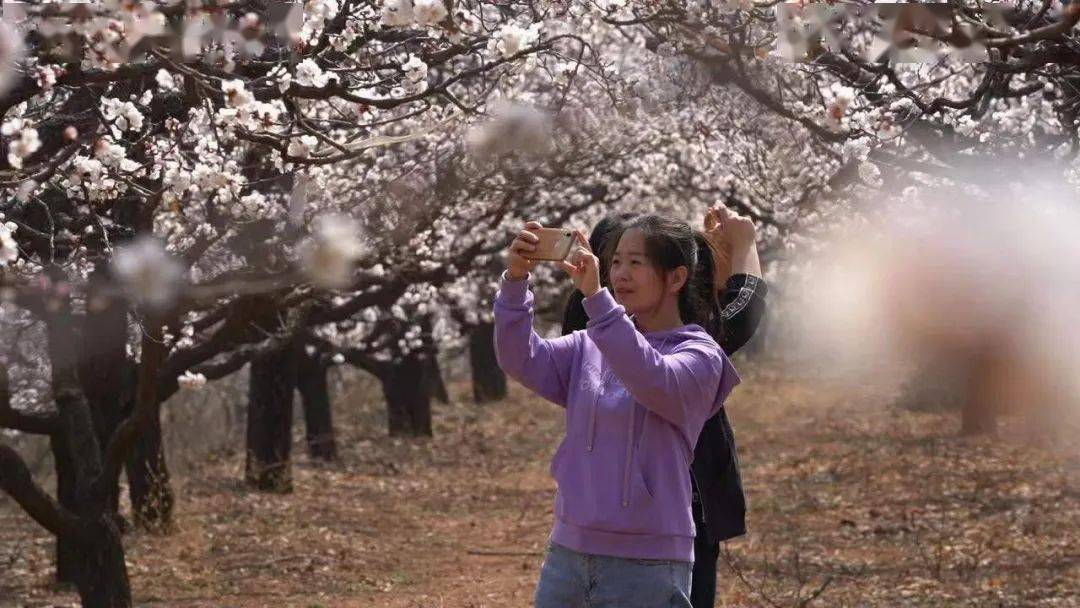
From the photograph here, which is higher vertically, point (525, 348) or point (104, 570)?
point (525, 348)

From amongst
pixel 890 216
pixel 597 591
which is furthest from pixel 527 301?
pixel 890 216

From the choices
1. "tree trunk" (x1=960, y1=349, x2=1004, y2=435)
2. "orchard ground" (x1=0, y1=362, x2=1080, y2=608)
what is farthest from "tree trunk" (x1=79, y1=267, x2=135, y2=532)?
"tree trunk" (x1=960, y1=349, x2=1004, y2=435)

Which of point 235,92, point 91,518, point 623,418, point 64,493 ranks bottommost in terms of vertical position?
point 91,518

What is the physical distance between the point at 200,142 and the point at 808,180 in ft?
34.7

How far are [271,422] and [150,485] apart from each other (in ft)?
14.5

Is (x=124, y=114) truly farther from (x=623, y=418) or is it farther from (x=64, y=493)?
(x=64, y=493)

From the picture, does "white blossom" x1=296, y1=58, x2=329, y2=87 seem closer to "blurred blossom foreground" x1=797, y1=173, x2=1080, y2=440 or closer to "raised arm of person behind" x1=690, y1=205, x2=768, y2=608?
"raised arm of person behind" x1=690, y1=205, x2=768, y2=608

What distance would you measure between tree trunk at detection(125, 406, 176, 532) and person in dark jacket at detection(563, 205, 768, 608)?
987 cm

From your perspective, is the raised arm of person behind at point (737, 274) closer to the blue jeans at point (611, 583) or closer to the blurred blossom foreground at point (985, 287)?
the blue jeans at point (611, 583)

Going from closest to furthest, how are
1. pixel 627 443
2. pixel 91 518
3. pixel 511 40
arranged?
pixel 627 443 → pixel 511 40 → pixel 91 518

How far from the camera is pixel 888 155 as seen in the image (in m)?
11.3

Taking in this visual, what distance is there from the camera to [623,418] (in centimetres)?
412

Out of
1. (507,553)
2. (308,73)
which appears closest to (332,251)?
(507,553)

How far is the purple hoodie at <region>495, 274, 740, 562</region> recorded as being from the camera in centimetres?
398
